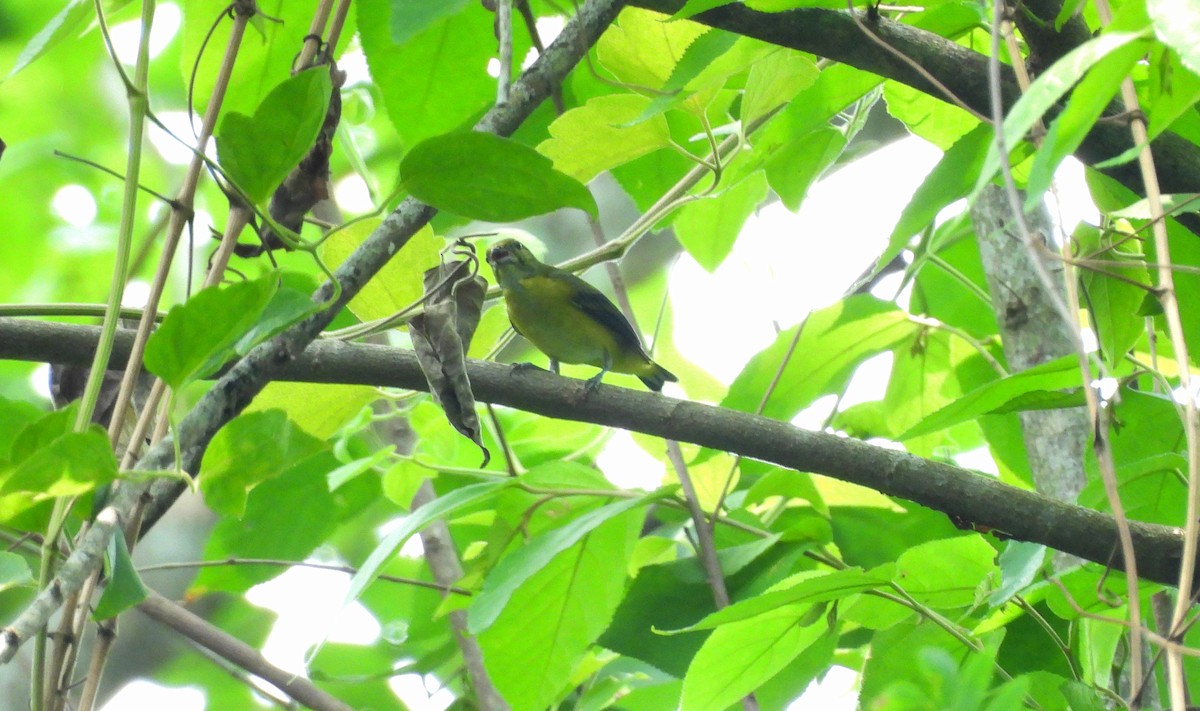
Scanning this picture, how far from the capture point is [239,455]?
3.25ft

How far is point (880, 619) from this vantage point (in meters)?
1.52

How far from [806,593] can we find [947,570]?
341 mm

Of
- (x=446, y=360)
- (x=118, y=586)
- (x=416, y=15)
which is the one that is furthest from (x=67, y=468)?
(x=416, y=15)

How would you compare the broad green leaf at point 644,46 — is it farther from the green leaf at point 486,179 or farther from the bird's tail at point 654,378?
the bird's tail at point 654,378

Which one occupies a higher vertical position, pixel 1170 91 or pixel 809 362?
pixel 809 362

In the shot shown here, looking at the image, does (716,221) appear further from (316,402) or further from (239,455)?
(239,455)

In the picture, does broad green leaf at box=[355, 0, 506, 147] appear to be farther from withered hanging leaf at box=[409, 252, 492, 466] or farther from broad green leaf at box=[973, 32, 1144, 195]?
broad green leaf at box=[973, 32, 1144, 195]

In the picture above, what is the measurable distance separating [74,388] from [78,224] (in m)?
3.58

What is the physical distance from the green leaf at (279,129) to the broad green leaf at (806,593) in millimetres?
642

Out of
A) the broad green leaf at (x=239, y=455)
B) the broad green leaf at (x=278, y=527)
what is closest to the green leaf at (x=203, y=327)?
the broad green leaf at (x=239, y=455)

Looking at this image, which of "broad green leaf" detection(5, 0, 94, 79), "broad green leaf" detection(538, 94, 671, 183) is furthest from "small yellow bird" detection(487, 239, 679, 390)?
"broad green leaf" detection(5, 0, 94, 79)

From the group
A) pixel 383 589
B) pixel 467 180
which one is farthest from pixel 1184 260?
pixel 383 589

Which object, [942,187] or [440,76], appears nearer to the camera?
[942,187]

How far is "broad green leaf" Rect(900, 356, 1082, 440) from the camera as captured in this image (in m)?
1.31
